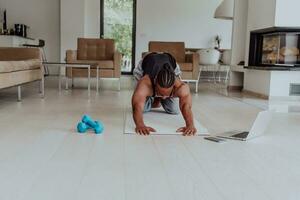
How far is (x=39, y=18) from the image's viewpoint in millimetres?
9977

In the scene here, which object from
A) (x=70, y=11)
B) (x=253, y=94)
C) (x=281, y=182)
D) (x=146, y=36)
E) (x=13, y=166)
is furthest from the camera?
(x=146, y=36)

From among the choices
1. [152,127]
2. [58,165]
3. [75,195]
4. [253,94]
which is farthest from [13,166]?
[253,94]

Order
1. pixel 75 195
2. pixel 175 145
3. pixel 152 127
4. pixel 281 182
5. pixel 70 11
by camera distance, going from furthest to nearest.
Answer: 1. pixel 70 11
2. pixel 152 127
3. pixel 175 145
4. pixel 281 182
5. pixel 75 195

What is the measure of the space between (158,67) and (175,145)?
0.77 m

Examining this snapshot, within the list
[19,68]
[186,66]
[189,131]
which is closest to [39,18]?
[186,66]

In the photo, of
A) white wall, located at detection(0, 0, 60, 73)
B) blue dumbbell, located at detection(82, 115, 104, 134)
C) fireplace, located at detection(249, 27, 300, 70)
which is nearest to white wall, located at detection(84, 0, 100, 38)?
white wall, located at detection(0, 0, 60, 73)

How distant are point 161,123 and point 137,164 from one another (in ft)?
3.75

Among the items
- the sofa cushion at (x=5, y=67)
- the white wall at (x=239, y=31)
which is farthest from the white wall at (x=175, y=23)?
the sofa cushion at (x=5, y=67)

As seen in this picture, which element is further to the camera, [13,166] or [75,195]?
[13,166]

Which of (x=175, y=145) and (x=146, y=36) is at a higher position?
(x=146, y=36)

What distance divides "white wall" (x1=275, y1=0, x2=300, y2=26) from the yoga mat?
8.03 ft

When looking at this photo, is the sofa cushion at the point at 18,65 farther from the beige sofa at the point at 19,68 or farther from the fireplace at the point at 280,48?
the fireplace at the point at 280,48

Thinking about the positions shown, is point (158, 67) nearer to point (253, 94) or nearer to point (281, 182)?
point (281, 182)

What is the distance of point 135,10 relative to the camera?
Answer: 10242mm
